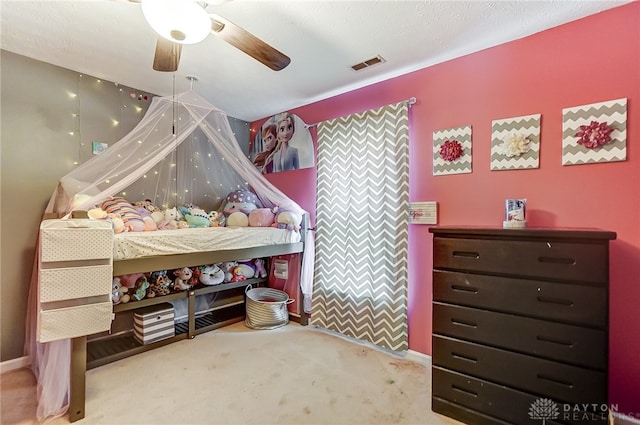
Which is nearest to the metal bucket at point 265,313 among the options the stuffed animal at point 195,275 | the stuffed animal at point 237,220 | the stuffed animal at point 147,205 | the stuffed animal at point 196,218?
the stuffed animal at point 195,275

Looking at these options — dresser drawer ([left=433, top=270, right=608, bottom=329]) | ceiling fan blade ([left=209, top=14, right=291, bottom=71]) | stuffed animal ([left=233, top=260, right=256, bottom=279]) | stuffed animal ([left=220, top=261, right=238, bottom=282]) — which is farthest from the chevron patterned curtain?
ceiling fan blade ([left=209, top=14, right=291, bottom=71])

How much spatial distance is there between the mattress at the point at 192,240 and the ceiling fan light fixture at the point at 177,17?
4.89ft

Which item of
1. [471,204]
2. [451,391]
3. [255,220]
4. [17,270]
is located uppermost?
[471,204]

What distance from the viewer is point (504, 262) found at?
1639 millimetres

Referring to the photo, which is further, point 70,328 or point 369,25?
point 369,25

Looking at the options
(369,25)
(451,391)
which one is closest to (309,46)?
(369,25)

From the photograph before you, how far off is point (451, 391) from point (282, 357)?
52.7 inches

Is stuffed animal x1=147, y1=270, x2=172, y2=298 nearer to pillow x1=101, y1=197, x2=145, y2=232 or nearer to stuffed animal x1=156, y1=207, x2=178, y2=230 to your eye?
stuffed animal x1=156, y1=207, x2=178, y2=230

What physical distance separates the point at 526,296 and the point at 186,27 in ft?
7.17

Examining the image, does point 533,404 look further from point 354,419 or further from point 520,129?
point 520,129

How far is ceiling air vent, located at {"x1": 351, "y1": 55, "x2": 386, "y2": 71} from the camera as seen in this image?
2.35m

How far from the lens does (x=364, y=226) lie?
2.75m

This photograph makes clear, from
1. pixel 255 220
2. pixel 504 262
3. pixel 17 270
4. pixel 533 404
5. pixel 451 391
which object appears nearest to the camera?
pixel 533 404

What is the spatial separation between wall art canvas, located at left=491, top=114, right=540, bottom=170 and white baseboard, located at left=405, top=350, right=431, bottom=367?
63.8 inches
